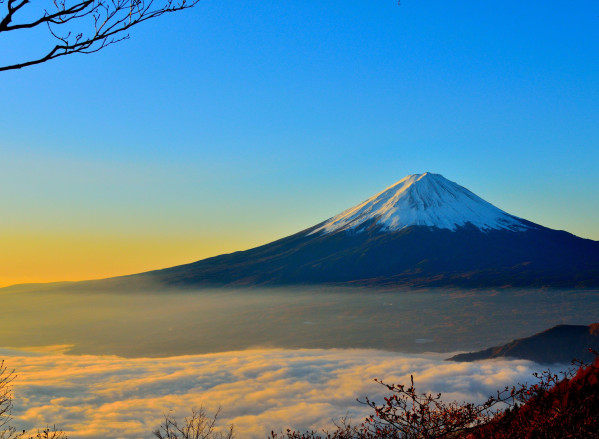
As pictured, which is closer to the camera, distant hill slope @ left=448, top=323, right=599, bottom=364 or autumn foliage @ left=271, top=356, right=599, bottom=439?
autumn foliage @ left=271, top=356, right=599, bottom=439

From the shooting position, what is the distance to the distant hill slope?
14725cm

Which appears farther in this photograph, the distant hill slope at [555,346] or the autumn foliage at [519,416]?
the distant hill slope at [555,346]

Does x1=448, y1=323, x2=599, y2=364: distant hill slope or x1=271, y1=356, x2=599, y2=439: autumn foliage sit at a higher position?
x1=271, y1=356, x2=599, y2=439: autumn foliage

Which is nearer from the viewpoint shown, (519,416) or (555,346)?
(519,416)

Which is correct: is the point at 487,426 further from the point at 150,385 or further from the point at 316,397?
the point at 150,385

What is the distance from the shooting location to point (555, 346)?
15925 centimetres

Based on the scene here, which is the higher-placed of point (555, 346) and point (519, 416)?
point (519, 416)

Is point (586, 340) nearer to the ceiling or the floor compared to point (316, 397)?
nearer to the ceiling

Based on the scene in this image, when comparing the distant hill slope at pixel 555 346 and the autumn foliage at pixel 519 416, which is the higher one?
the autumn foliage at pixel 519 416

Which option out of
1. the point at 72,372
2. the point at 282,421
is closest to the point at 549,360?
the point at 282,421

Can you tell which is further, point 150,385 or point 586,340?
point 150,385

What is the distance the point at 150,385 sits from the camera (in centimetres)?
16750

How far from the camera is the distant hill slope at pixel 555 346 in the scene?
483ft

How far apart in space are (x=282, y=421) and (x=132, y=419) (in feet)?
118
